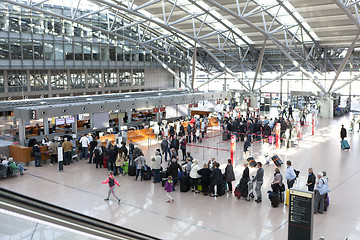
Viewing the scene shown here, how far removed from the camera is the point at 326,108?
36812 millimetres

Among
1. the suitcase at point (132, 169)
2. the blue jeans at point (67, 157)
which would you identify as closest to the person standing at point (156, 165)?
the suitcase at point (132, 169)

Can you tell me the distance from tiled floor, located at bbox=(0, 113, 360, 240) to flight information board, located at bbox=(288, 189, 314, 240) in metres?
1.09

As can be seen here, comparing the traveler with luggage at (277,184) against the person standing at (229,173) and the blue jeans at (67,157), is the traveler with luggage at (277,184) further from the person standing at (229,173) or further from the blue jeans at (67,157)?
the blue jeans at (67,157)

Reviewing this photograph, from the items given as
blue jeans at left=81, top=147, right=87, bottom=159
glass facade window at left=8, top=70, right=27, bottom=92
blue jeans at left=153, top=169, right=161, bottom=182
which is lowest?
blue jeans at left=153, top=169, right=161, bottom=182

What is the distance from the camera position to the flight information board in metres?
8.95

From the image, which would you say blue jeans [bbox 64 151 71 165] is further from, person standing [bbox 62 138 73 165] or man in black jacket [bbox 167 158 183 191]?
man in black jacket [bbox 167 158 183 191]

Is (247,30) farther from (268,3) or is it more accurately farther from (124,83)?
(124,83)

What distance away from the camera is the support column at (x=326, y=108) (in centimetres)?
3647

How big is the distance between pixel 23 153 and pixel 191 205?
31.3 ft

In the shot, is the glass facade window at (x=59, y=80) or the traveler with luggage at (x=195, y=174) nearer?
the traveler with luggage at (x=195, y=174)

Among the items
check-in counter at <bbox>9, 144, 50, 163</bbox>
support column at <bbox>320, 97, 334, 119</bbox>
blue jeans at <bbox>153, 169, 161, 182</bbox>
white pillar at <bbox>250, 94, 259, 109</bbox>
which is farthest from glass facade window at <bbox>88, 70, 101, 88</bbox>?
blue jeans at <bbox>153, 169, 161, 182</bbox>

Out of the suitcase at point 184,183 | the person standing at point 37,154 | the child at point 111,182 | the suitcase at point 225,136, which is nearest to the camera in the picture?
the child at point 111,182

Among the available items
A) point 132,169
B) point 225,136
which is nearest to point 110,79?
point 225,136

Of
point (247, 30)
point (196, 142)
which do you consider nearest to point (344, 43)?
point (247, 30)
